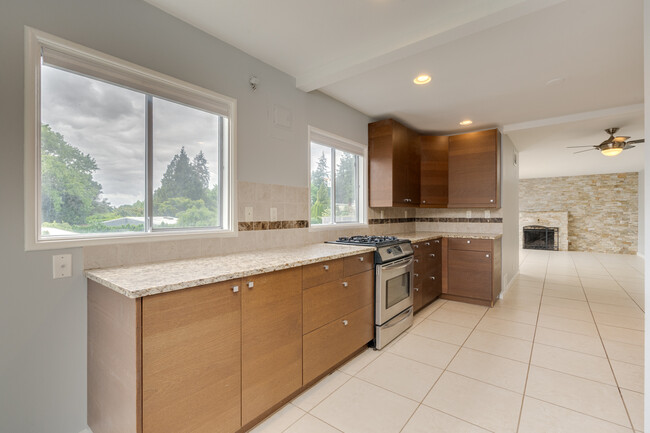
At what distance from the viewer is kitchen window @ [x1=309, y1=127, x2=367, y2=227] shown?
3.13 metres

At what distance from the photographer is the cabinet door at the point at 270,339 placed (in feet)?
5.25

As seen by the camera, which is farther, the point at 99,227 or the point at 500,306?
the point at 500,306

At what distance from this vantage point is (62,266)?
1489 mm

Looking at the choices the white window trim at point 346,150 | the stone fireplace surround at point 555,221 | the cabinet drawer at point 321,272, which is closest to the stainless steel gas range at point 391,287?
the white window trim at point 346,150

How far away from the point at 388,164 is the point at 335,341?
7.39ft

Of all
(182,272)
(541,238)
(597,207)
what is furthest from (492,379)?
(597,207)

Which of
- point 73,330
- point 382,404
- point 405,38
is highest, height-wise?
point 405,38

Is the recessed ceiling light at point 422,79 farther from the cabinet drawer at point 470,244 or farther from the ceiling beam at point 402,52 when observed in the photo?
the cabinet drawer at point 470,244

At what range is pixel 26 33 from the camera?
1.38 meters

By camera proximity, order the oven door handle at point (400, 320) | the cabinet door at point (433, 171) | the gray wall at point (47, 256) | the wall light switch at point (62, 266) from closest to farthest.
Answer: the gray wall at point (47, 256)
the wall light switch at point (62, 266)
the oven door handle at point (400, 320)
the cabinet door at point (433, 171)

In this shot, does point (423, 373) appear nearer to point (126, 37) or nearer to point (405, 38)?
point (405, 38)

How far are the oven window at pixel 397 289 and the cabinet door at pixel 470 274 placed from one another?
126 cm

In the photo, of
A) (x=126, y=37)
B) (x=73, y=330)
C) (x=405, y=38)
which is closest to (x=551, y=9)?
(x=405, y=38)

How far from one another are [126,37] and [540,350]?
3849 mm
